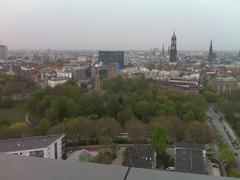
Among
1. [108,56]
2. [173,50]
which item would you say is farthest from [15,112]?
[173,50]

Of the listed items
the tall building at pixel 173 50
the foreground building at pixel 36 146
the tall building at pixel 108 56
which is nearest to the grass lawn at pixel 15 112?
the foreground building at pixel 36 146

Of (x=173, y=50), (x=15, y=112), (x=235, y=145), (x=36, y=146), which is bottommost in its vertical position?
(x=235, y=145)

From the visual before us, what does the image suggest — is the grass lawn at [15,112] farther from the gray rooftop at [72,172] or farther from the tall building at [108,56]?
the tall building at [108,56]

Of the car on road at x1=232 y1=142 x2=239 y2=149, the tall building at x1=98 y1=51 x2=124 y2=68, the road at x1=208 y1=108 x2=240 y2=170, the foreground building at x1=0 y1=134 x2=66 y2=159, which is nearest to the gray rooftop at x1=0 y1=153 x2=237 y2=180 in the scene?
the foreground building at x1=0 y1=134 x2=66 y2=159

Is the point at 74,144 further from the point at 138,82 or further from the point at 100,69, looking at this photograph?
the point at 100,69

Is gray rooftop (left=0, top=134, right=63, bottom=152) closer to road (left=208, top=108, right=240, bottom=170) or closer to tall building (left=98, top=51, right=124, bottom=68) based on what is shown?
road (left=208, top=108, right=240, bottom=170)

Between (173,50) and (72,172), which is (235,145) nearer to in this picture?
(72,172)
